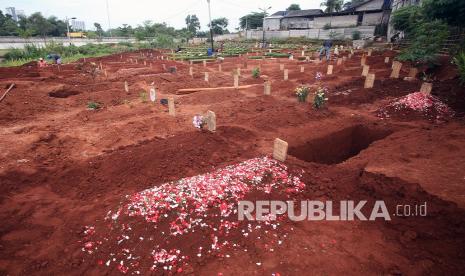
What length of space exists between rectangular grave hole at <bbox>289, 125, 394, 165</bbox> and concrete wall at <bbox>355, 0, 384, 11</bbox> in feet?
159

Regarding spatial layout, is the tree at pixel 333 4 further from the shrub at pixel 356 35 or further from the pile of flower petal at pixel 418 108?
the pile of flower petal at pixel 418 108

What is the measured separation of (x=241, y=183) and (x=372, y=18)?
163ft

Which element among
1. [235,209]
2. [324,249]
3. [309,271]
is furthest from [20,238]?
[324,249]

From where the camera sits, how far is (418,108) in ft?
26.6

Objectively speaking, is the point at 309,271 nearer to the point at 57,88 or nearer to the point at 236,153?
the point at 236,153

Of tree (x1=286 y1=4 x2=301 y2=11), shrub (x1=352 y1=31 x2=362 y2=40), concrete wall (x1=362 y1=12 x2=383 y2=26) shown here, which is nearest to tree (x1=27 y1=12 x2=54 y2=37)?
shrub (x1=352 y1=31 x2=362 y2=40)

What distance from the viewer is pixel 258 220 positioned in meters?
3.73

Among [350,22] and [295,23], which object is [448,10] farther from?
[295,23]

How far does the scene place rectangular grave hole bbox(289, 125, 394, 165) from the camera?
6.88 metres

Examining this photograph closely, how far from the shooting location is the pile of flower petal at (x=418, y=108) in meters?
7.87

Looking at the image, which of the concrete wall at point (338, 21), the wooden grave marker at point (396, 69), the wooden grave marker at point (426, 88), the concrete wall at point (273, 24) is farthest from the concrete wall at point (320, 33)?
the wooden grave marker at point (426, 88)

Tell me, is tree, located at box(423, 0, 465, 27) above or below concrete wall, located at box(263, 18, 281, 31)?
below

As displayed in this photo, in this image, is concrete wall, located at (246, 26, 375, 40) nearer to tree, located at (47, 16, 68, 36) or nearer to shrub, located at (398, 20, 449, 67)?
shrub, located at (398, 20, 449, 67)

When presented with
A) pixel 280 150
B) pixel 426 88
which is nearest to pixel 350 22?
pixel 426 88
